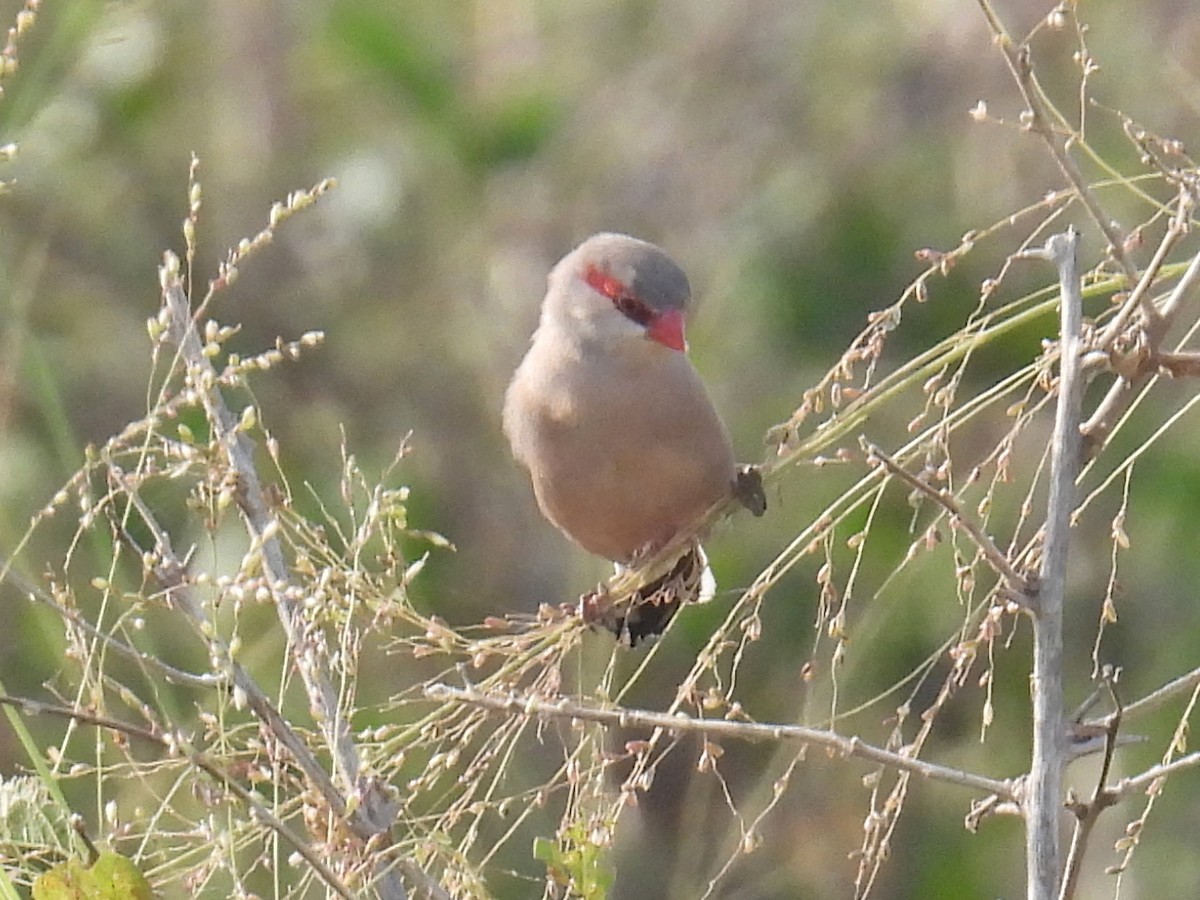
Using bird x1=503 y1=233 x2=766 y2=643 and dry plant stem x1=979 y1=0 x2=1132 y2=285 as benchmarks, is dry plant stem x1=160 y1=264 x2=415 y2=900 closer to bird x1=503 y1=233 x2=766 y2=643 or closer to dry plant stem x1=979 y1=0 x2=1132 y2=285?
dry plant stem x1=979 y1=0 x2=1132 y2=285

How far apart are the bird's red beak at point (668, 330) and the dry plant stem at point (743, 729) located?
1823 mm

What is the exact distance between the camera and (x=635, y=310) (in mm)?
3738

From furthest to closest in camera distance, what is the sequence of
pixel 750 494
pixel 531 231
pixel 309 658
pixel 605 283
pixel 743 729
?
pixel 531 231 < pixel 605 283 < pixel 750 494 < pixel 309 658 < pixel 743 729

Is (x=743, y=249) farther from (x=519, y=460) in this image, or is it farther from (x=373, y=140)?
(x=519, y=460)

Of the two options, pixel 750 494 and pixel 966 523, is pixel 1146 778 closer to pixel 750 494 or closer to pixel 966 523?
pixel 966 523

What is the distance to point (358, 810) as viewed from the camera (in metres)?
1.96

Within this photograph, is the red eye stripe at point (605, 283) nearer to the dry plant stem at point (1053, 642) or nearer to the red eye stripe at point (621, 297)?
the red eye stripe at point (621, 297)

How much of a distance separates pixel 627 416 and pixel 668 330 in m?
0.18

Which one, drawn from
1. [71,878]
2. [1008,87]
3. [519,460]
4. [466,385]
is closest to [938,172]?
[1008,87]

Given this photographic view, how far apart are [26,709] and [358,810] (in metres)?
0.40

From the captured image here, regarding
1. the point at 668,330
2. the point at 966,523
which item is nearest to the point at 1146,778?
the point at 966,523

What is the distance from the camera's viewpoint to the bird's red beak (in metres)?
3.65

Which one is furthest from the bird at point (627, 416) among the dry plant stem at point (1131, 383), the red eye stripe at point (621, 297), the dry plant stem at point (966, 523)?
the dry plant stem at point (966, 523)

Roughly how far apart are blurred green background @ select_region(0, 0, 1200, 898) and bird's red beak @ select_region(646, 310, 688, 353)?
1.67 meters
